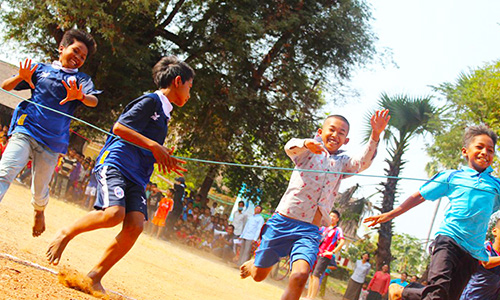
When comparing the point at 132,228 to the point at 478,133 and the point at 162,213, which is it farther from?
the point at 162,213

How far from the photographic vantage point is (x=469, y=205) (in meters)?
4.59

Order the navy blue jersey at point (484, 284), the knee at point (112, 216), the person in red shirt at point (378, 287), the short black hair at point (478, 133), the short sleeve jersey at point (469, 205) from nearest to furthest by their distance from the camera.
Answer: the knee at point (112, 216) < the short sleeve jersey at point (469, 205) < the short black hair at point (478, 133) < the navy blue jersey at point (484, 284) < the person in red shirt at point (378, 287)

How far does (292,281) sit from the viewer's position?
4.35 meters

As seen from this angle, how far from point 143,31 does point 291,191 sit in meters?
16.3

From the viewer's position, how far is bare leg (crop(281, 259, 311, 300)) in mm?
4340

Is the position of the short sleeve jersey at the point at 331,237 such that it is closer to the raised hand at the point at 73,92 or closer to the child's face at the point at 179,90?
the child's face at the point at 179,90

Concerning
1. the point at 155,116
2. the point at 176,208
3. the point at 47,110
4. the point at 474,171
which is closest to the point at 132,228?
the point at 155,116

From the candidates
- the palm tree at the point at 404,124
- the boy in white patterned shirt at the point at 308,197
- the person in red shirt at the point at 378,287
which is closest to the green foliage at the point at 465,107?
the palm tree at the point at 404,124

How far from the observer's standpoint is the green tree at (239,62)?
19109 mm

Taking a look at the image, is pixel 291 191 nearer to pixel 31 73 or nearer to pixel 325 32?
pixel 31 73

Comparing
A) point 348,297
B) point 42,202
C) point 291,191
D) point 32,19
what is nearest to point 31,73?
point 42,202

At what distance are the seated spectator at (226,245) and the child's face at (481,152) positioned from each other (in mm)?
13463

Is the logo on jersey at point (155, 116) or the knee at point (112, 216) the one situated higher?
the logo on jersey at point (155, 116)

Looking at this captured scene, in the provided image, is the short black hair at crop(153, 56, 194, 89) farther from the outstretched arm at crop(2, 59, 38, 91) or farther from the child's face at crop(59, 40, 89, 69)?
the outstretched arm at crop(2, 59, 38, 91)
